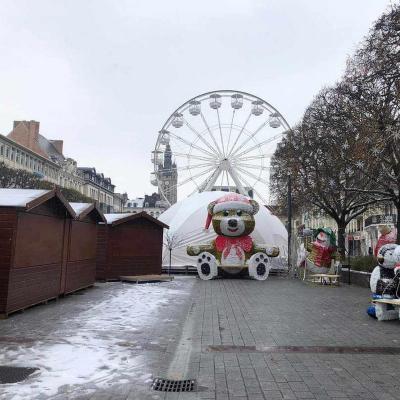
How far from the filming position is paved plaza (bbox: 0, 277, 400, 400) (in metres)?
5.20

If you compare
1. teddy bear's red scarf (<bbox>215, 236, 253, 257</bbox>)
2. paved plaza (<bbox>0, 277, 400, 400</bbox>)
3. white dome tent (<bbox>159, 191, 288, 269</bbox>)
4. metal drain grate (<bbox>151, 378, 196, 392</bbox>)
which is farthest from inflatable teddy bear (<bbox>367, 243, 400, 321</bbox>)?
white dome tent (<bbox>159, 191, 288, 269</bbox>)

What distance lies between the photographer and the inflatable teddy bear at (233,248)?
70.3 ft

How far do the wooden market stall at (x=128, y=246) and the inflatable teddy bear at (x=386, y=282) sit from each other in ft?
38.4

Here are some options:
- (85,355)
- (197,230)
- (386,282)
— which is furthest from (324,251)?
(85,355)

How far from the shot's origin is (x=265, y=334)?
8.36 metres

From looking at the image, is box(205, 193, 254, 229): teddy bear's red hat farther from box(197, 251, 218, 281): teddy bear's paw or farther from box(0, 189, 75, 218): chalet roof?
box(0, 189, 75, 218): chalet roof

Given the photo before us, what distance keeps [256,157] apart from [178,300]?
2415 cm

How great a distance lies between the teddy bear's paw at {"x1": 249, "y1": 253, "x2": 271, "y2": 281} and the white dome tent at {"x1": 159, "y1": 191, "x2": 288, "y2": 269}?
19.0 feet

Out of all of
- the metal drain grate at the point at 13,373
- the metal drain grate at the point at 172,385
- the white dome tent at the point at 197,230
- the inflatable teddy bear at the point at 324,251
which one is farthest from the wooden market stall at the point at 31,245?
the white dome tent at the point at 197,230

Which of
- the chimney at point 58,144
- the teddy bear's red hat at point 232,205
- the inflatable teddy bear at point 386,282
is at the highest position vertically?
the chimney at point 58,144

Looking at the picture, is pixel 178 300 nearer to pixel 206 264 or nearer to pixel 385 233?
pixel 385 233

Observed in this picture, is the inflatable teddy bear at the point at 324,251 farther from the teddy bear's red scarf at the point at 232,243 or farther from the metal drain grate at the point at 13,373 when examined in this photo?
the metal drain grate at the point at 13,373

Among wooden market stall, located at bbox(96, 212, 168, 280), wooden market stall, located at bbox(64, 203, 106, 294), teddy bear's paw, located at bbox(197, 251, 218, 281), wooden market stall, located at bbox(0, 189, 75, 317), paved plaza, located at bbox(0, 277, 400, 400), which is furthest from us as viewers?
teddy bear's paw, located at bbox(197, 251, 218, 281)

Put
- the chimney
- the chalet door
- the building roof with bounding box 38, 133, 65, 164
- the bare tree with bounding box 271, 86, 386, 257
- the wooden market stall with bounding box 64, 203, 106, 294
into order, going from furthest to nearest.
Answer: the chimney, the building roof with bounding box 38, 133, 65, 164, the bare tree with bounding box 271, 86, 386, 257, the wooden market stall with bounding box 64, 203, 106, 294, the chalet door
